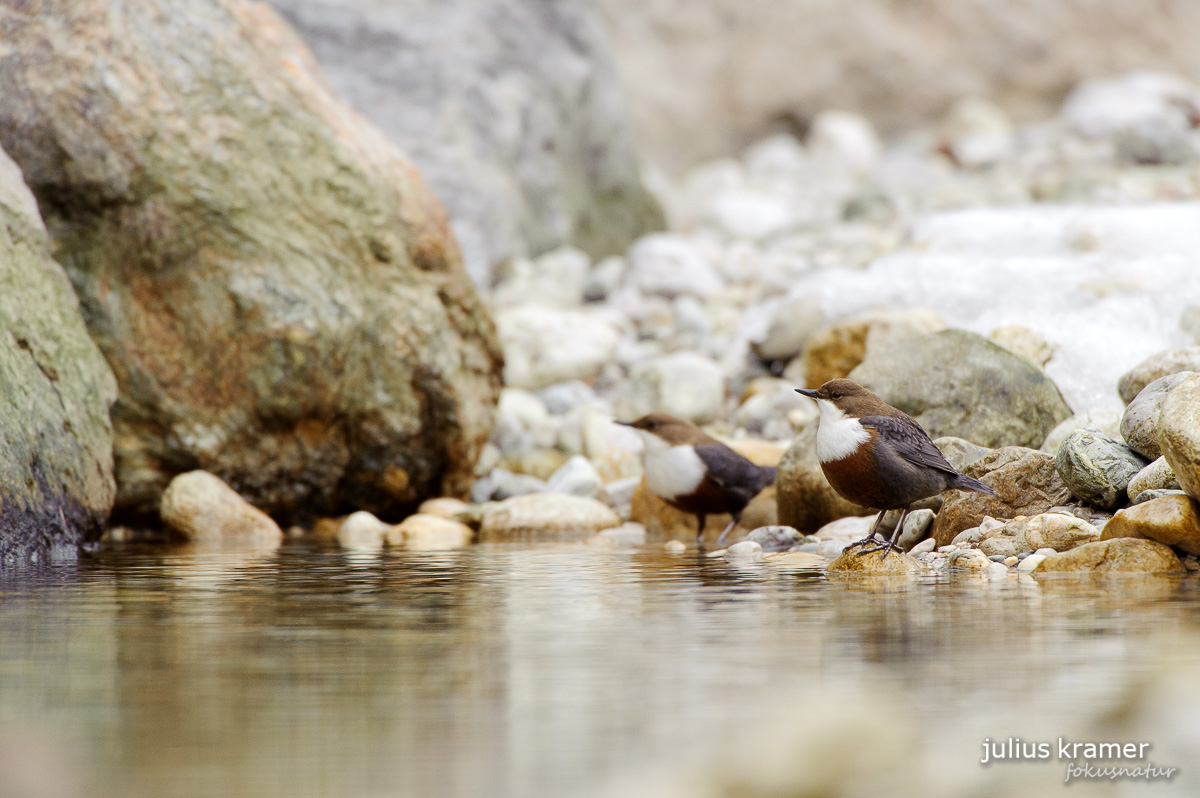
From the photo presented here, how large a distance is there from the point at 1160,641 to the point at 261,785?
2147 mm

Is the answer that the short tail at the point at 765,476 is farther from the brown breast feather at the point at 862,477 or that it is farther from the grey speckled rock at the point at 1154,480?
the grey speckled rock at the point at 1154,480

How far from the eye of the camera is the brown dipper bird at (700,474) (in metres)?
7.05

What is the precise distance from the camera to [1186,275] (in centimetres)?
884

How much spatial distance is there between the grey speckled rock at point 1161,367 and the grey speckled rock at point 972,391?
39 cm

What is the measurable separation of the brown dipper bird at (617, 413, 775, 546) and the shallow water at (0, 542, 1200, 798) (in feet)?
7.30

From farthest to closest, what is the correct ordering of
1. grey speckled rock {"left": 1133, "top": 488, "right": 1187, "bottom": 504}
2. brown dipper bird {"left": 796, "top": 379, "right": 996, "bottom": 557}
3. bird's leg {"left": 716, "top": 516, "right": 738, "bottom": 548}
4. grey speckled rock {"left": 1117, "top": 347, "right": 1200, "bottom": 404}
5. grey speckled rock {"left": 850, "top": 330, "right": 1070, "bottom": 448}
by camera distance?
1. bird's leg {"left": 716, "top": 516, "right": 738, "bottom": 548}
2. grey speckled rock {"left": 850, "top": 330, "right": 1070, "bottom": 448}
3. grey speckled rock {"left": 1117, "top": 347, "right": 1200, "bottom": 404}
4. brown dipper bird {"left": 796, "top": 379, "right": 996, "bottom": 557}
5. grey speckled rock {"left": 1133, "top": 488, "right": 1187, "bottom": 504}

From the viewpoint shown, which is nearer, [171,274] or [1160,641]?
[1160,641]

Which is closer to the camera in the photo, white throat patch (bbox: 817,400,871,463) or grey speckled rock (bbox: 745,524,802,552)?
white throat patch (bbox: 817,400,871,463)

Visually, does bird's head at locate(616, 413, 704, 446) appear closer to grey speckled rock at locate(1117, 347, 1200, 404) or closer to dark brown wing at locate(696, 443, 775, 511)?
dark brown wing at locate(696, 443, 775, 511)

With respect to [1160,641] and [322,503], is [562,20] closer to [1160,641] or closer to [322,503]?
[322,503]

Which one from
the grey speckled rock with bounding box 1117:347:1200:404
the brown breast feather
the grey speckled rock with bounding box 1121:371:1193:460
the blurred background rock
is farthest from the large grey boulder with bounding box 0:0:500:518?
the blurred background rock

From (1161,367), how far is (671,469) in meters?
2.57

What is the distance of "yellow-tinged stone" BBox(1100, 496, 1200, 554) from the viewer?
4539mm

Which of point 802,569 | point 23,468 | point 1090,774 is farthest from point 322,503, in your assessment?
point 1090,774
